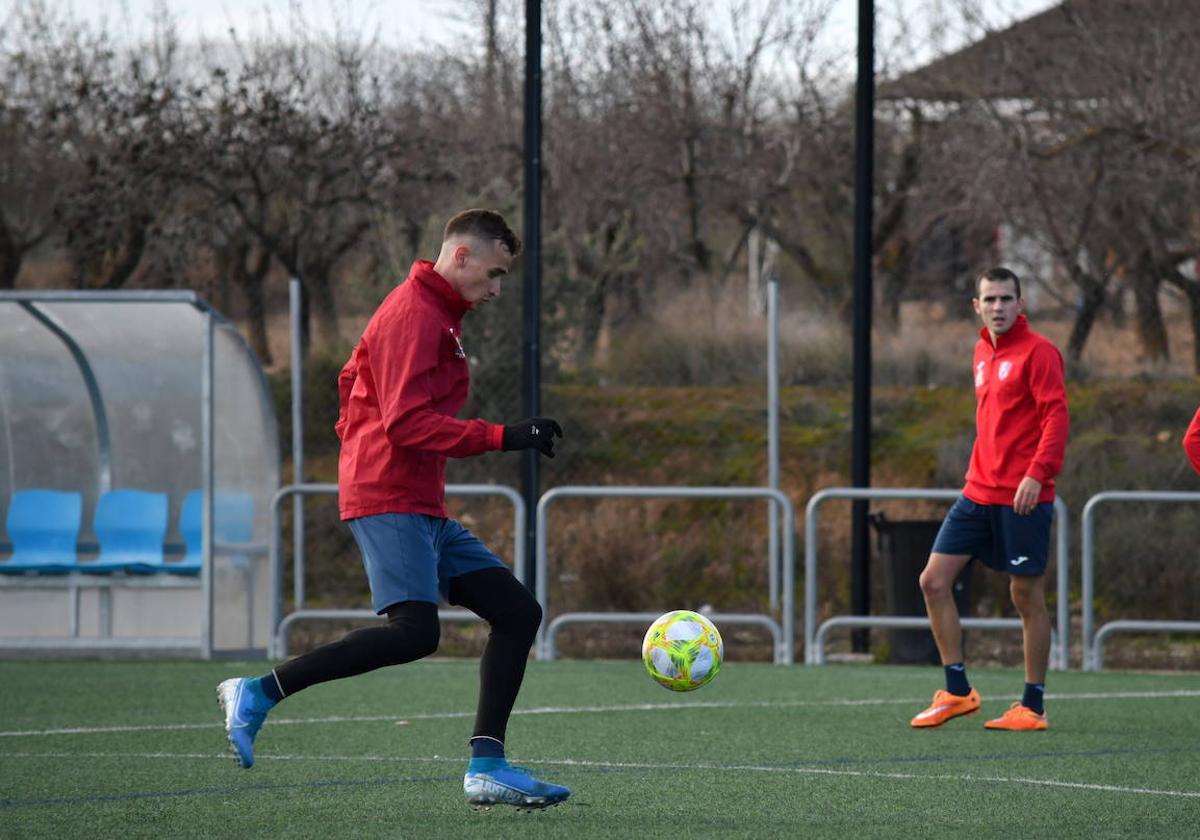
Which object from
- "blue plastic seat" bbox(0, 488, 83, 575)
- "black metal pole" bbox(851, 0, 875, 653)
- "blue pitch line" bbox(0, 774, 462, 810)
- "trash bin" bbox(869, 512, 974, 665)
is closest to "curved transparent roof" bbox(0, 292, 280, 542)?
"blue plastic seat" bbox(0, 488, 83, 575)

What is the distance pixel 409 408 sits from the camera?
5.58m

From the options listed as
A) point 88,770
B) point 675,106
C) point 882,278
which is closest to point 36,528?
point 88,770

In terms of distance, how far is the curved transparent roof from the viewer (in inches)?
527

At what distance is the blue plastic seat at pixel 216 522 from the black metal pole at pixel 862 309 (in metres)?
4.54

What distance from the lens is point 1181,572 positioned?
15.3m

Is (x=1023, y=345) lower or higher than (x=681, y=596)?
higher

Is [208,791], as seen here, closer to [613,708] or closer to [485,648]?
[485,648]

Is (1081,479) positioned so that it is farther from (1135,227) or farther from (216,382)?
(216,382)

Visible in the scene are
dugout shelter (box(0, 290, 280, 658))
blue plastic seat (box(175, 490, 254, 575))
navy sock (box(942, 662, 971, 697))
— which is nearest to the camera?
navy sock (box(942, 662, 971, 697))

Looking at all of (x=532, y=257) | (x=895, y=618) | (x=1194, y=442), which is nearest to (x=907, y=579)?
(x=895, y=618)

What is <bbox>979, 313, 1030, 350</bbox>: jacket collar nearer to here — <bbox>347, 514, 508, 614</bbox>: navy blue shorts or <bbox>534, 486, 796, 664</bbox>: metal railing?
<bbox>347, 514, 508, 614</bbox>: navy blue shorts

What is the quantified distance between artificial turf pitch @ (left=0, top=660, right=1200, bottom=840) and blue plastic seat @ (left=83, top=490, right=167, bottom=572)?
2.22 metres

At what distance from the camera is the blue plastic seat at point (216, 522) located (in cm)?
1307

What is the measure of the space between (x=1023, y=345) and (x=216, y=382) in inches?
Result: 271
